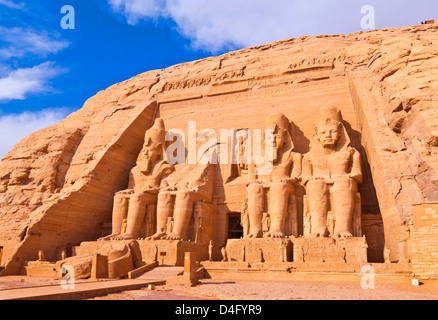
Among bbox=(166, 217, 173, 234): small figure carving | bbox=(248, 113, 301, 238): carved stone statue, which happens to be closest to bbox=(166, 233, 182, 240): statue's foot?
bbox=(166, 217, 173, 234): small figure carving

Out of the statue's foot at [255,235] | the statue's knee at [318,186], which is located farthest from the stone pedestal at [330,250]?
the statue's knee at [318,186]

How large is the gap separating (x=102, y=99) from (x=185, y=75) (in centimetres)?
373

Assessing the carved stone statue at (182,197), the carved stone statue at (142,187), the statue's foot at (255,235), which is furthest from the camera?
the carved stone statue at (142,187)

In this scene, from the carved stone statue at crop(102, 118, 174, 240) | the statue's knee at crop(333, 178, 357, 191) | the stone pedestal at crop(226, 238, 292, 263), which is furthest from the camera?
the carved stone statue at crop(102, 118, 174, 240)

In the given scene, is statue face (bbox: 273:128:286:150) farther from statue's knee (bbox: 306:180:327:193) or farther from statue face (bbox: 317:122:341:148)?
statue's knee (bbox: 306:180:327:193)

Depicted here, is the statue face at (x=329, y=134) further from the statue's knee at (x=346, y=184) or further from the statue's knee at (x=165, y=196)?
the statue's knee at (x=165, y=196)

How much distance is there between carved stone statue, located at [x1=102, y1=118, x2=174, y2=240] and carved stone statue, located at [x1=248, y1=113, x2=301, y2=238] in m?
3.11

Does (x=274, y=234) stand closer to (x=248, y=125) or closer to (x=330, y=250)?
(x=330, y=250)

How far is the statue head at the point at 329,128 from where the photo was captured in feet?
39.7

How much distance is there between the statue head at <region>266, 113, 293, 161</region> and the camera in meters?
12.9

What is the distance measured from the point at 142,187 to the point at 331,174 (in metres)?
5.75

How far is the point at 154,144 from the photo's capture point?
1431 centimetres

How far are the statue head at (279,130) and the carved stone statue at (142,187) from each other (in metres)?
3.51
